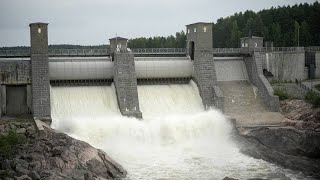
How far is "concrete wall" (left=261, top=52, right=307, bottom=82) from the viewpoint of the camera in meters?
47.2

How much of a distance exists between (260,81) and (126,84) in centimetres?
1289

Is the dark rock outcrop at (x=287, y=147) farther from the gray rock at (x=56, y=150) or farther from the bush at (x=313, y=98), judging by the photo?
the gray rock at (x=56, y=150)

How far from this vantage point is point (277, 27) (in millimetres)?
71562

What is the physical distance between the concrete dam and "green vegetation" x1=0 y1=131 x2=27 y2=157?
4502 mm

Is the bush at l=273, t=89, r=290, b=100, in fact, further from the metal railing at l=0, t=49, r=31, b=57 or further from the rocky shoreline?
the metal railing at l=0, t=49, r=31, b=57

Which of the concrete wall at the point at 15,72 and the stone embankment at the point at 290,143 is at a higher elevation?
the concrete wall at the point at 15,72

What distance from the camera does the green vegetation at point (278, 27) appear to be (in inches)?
2729

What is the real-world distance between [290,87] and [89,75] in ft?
62.2

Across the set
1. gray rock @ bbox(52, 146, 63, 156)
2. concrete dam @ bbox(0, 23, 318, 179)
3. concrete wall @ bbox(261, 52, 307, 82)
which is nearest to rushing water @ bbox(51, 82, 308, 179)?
concrete dam @ bbox(0, 23, 318, 179)

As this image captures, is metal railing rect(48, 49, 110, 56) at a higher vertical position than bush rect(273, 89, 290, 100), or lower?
higher

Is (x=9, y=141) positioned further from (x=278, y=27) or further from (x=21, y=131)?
(x=278, y=27)

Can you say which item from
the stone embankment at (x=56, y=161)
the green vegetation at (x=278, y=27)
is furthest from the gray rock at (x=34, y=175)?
the green vegetation at (x=278, y=27)

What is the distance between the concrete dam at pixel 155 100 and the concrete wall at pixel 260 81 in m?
0.09

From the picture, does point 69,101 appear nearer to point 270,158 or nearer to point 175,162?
point 175,162
